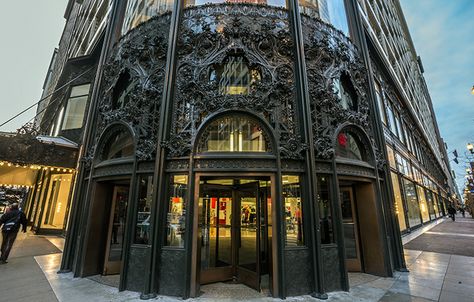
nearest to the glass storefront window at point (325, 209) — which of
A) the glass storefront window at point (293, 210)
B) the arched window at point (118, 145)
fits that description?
the glass storefront window at point (293, 210)

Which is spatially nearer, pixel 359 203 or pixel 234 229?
pixel 234 229

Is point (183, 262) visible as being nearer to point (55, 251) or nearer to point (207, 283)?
point (207, 283)

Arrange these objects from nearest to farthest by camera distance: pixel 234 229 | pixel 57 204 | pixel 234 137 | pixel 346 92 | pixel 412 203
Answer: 1. pixel 234 137
2. pixel 234 229
3. pixel 346 92
4. pixel 57 204
5. pixel 412 203

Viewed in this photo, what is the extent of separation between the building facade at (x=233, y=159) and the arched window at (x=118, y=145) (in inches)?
2.4

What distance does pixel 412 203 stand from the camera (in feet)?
63.4

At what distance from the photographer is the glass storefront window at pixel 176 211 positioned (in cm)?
602

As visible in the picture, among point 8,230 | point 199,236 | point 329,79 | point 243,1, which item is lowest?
point 8,230

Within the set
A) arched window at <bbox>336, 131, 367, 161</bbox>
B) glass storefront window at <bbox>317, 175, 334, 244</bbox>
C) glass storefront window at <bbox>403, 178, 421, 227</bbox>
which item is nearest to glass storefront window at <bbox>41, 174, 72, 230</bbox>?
glass storefront window at <bbox>317, 175, 334, 244</bbox>

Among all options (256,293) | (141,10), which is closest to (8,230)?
(256,293)

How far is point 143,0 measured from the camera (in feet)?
30.8

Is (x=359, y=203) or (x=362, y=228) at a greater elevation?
(x=359, y=203)

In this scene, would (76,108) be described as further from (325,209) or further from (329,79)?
(325,209)

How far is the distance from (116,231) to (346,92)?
975 centimetres

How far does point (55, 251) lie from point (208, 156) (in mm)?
9938
